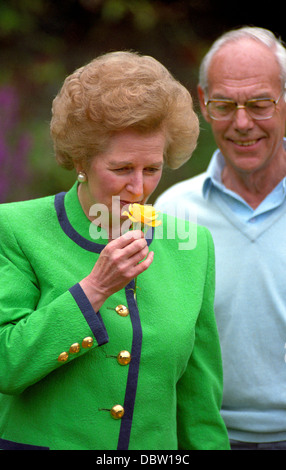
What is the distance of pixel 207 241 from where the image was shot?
279 centimetres

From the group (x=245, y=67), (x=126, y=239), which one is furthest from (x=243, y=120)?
(x=126, y=239)

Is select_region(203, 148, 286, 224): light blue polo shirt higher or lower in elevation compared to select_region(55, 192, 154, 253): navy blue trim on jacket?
lower

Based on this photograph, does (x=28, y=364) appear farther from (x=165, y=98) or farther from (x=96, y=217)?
(x=165, y=98)

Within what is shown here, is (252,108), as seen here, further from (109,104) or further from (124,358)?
(124,358)

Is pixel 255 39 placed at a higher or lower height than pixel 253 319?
higher

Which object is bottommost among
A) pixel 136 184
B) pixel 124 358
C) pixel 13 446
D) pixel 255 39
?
pixel 13 446

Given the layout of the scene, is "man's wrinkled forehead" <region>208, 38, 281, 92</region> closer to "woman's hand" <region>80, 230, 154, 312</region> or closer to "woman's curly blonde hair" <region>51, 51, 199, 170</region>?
"woman's curly blonde hair" <region>51, 51, 199, 170</region>

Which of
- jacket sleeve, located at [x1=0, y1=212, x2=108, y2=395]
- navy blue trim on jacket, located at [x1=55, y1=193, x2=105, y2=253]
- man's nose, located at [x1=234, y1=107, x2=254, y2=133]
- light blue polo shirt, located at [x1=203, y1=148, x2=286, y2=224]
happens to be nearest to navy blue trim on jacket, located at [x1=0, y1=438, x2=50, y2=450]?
jacket sleeve, located at [x1=0, y1=212, x2=108, y2=395]

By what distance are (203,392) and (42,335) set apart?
78 centimetres

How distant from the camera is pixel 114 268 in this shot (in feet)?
7.41

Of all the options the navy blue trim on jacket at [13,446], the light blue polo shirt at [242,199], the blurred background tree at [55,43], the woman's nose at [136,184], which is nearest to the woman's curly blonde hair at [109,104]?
the woman's nose at [136,184]

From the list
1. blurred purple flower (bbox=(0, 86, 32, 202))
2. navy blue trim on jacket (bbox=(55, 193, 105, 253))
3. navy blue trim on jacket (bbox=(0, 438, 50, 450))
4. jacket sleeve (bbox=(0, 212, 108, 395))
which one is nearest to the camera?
jacket sleeve (bbox=(0, 212, 108, 395))

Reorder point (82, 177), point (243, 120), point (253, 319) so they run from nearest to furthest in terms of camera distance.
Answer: point (82, 177) < point (253, 319) < point (243, 120)

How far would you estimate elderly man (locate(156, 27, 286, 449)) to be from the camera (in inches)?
122
